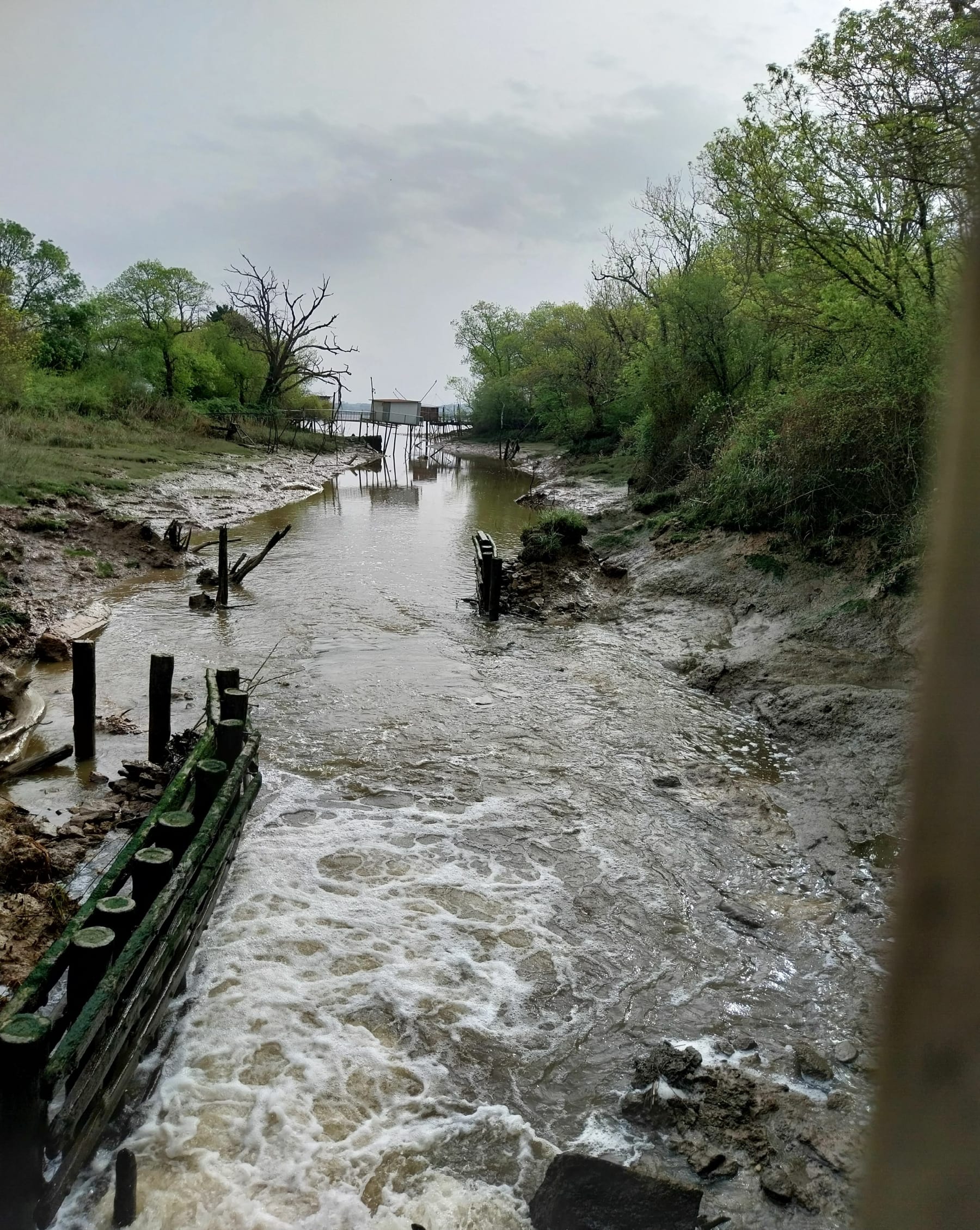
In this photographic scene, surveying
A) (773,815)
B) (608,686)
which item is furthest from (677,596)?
(773,815)

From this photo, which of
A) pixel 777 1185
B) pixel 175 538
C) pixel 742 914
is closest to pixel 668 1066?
pixel 777 1185

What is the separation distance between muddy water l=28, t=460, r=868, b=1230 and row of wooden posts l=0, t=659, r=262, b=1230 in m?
0.29

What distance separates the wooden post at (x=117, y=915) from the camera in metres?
4.29

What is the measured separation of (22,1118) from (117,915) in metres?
1.01

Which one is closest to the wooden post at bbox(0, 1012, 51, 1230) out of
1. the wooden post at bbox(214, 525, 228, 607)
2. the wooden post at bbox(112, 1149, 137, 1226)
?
the wooden post at bbox(112, 1149, 137, 1226)

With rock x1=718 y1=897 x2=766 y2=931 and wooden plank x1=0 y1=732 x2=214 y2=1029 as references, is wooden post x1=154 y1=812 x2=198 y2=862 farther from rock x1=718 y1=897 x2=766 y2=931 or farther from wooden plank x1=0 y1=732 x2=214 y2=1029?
rock x1=718 y1=897 x2=766 y2=931

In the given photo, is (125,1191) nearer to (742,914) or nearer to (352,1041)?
(352,1041)

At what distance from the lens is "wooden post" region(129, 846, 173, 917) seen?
4910mm

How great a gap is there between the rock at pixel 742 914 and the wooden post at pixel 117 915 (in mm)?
4245

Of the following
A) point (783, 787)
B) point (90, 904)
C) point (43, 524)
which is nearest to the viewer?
point (90, 904)

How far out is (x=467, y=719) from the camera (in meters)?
10.5

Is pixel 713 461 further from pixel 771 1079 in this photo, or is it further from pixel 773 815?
pixel 771 1079

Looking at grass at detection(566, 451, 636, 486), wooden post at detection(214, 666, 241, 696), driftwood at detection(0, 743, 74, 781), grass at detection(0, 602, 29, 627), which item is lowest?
driftwood at detection(0, 743, 74, 781)

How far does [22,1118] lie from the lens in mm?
3412
